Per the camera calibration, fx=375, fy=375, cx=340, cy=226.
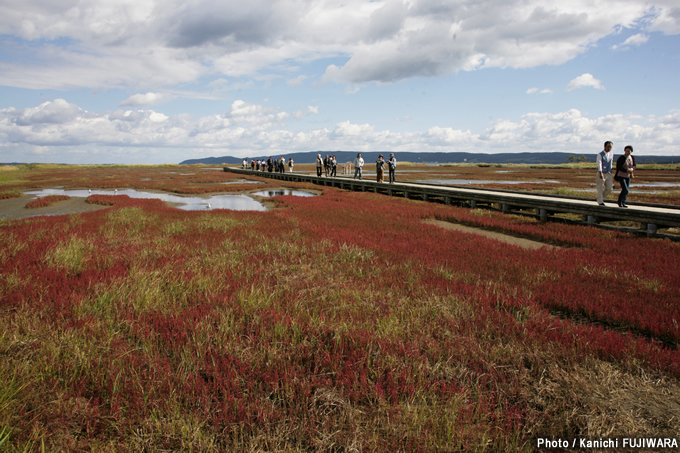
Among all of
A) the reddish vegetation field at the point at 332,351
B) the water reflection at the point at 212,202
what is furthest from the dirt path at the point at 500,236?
the water reflection at the point at 212,202

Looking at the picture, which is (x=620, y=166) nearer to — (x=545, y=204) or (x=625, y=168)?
(x=625, y=168)

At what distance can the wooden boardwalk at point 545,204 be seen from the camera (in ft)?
39.9

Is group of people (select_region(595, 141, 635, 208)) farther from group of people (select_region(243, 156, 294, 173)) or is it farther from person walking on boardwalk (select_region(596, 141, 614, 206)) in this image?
group of people (select_region(243, 156, 294, 173))

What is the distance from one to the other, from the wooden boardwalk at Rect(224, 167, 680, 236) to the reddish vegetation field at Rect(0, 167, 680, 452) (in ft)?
11.0

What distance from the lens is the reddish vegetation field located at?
10.7 feet

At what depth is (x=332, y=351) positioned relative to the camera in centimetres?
459

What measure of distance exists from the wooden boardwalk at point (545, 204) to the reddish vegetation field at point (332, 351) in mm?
3355

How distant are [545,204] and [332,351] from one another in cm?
1464

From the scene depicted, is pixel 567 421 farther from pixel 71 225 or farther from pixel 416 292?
pixel 71 225

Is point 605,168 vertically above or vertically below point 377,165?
below

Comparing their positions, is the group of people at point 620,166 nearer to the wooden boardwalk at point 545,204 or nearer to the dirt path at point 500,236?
the wooden boardwalk at point 545,204

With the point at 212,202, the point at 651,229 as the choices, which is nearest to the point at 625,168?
the point at 651,229

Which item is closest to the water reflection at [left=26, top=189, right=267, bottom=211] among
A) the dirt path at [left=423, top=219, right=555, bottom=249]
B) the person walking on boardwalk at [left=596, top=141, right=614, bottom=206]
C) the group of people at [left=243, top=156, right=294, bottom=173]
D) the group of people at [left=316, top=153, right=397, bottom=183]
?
the group of people at [left=316, top=153, right=397, bottom=183]

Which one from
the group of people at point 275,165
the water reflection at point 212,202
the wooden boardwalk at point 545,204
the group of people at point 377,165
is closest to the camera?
the wooden boardwalk at point 545,204
